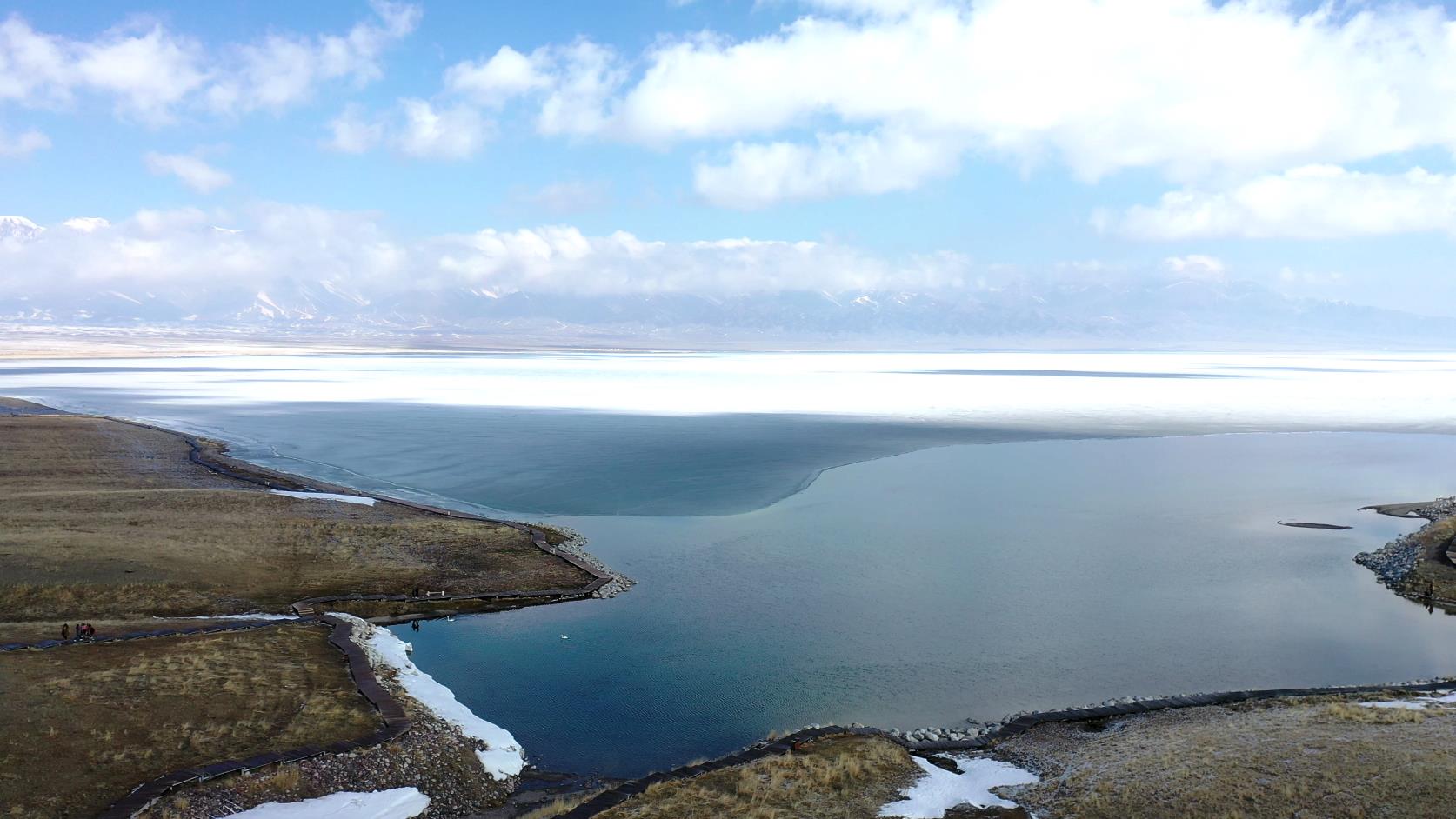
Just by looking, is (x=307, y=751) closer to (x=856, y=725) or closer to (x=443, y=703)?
(x=443, y=703)

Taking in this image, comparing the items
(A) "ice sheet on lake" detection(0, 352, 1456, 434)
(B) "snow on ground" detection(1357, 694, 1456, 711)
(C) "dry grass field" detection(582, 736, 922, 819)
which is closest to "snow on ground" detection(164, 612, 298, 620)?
(C) "dry grass field" detection(582, 736, 922, 819)

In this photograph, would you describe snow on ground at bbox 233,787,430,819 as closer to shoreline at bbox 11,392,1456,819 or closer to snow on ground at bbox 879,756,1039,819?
shoreline at bbox 11,392,1456,819

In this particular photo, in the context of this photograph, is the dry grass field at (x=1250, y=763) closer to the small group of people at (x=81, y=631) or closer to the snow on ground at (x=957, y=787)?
the snow on ground at (x=957, y=787)

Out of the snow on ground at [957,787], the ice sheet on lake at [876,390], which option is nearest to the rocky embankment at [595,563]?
the snow on ground at [957,787]

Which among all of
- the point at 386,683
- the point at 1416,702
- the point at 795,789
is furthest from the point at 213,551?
the point at 1416,702

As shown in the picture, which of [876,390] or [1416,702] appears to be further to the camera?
[876,390]

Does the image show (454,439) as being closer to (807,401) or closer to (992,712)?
(807,401)
